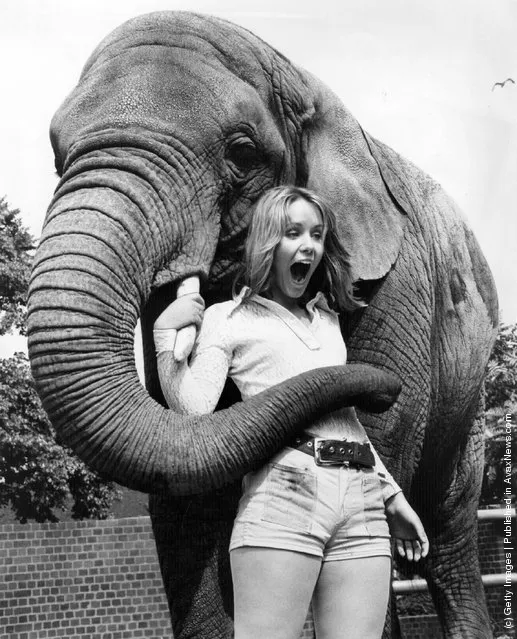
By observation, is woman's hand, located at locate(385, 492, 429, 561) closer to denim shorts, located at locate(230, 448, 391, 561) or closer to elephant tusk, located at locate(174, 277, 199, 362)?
denim shorts, located at locate(230, 448, 391, 561)

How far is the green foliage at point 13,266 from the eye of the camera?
1205 cm

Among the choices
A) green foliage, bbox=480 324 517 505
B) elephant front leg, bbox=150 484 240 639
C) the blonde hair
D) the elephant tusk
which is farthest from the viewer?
green foliage, bbox=480 324 517 505

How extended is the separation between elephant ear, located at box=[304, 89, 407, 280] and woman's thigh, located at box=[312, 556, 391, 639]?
0.88 m

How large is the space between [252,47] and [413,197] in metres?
0.68

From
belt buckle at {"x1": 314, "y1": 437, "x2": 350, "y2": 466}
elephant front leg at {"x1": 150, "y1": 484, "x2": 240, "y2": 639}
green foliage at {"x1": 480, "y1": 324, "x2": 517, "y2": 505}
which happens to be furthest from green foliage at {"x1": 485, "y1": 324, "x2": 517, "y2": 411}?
belt buckle at {"x1": 314, "y1": 437, "x2": 350, "y2": 466}

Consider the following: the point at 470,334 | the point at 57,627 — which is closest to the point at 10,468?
the point at 57,627

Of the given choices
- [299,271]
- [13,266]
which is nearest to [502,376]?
[299,271]

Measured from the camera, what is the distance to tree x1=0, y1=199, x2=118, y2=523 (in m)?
12.1

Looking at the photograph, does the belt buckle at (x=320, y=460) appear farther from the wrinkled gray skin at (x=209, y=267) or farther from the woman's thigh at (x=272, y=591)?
the woman's thigh at (x=272, y=591)

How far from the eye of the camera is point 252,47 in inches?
113

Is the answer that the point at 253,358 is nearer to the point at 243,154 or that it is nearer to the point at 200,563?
the point at 243,154

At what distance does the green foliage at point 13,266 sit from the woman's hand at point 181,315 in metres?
9.69

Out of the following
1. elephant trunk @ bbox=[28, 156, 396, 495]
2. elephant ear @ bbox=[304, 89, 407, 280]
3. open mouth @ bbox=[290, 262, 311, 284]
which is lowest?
elephant trunk @ bbox=[28, 156, 396, 495]

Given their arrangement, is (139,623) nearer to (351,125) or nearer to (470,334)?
(470,334)
